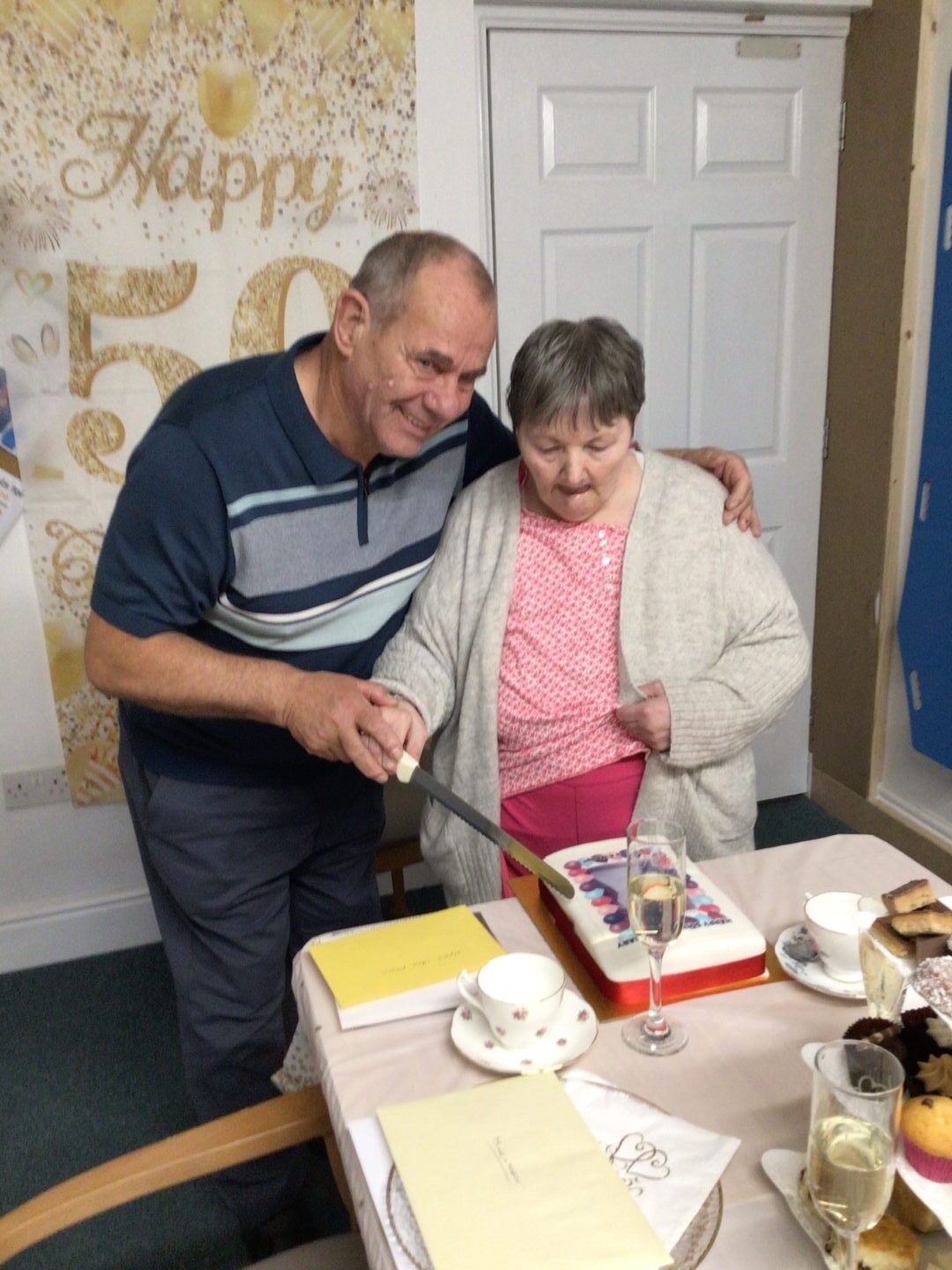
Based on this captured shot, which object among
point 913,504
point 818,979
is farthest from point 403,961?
point 913,504

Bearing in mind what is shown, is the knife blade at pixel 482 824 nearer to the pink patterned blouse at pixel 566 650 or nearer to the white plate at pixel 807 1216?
the pink patterned blouse at pixel 566 650

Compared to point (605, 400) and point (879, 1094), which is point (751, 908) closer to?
point (879, 1094)

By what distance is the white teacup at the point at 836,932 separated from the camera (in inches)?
42.4

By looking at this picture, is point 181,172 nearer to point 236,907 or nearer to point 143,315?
point 143,315

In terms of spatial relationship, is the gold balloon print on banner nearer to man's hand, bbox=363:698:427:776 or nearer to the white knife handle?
man's hand, bbox=363:698:427:776

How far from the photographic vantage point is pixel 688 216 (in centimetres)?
271

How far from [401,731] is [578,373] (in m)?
0.55

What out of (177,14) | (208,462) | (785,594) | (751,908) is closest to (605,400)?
(785,594)

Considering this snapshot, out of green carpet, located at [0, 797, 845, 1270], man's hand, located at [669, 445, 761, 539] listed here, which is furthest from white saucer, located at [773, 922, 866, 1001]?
green carpet, located at [0, 797, 845, 1270]

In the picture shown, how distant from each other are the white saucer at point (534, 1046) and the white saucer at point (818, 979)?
0.23 m

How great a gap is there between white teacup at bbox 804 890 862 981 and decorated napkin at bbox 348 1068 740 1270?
0.88 ft

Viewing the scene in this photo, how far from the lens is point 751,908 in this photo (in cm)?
125

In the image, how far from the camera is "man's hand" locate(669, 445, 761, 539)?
5.27 feet

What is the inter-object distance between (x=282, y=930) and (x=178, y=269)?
1.44m
